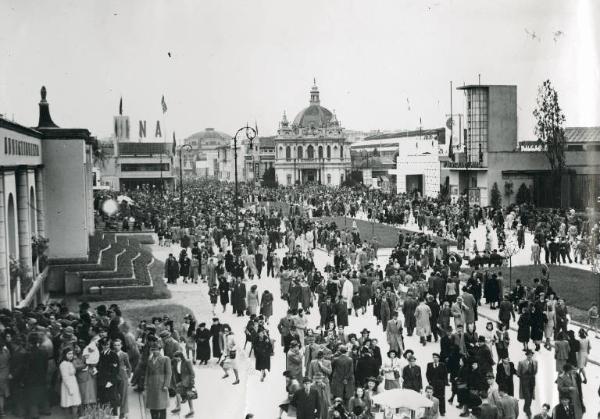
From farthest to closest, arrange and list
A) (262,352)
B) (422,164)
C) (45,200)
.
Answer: (422,164), (45,200), (262,352)

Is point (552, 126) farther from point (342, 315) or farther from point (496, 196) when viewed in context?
point (342, 315)

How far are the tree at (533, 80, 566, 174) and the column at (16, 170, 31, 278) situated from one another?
35054 millimetres

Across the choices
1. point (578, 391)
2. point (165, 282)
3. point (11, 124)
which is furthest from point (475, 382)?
point (165, 282)

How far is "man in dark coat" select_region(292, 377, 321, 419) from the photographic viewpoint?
9.98 m

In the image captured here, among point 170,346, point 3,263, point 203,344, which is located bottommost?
point 203,344

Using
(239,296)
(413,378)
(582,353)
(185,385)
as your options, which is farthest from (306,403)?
(239,296)

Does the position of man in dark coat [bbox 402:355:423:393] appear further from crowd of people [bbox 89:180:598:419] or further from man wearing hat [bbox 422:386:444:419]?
man wearing hat [bbox 422:386:444:419]

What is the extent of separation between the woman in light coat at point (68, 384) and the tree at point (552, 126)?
4034 cm

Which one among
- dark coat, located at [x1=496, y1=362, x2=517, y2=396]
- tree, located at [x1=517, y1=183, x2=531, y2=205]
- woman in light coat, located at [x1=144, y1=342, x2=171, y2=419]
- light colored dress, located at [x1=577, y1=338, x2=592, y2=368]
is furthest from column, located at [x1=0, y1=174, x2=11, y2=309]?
tree, located at [x1=517, y1=183, x2=531, y2=205]

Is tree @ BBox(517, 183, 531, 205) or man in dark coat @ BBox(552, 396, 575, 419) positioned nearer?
man in dark coat @ BBox(552, 396, 575, 419)

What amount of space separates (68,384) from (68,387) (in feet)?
0.16

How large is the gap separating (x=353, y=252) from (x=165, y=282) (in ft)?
21.3

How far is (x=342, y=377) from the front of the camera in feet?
37.3

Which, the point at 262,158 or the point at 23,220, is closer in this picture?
the point at 23,220
